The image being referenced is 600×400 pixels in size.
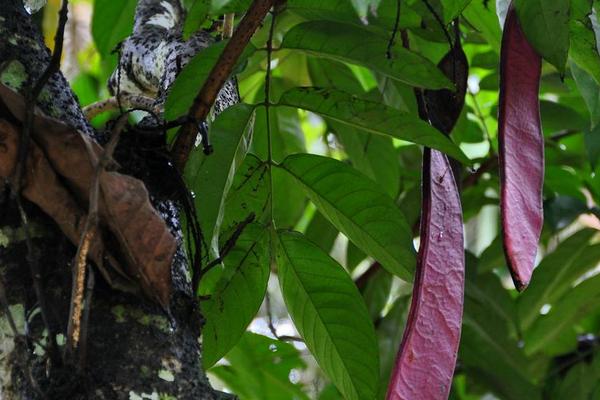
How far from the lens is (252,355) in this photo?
4.69ft

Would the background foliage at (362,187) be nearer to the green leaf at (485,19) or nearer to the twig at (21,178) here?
the green leaf at (485,19)

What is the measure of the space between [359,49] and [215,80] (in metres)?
0.22

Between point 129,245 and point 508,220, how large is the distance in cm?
31

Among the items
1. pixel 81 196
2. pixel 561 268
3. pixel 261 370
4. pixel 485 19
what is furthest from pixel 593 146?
pixel 81 196

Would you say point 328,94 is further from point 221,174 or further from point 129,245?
point 129,245

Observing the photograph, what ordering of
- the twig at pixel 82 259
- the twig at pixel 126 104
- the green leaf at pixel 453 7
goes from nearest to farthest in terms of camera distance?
the twig at pixel 82 259
the green leaf at pixel 453 7
the twig at pixel 126 104

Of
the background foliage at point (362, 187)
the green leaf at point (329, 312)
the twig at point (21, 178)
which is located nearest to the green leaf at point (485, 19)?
the background foliage at point (362, 187)

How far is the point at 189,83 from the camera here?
0.88 metres

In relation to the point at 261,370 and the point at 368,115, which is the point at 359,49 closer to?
the point at 368,115

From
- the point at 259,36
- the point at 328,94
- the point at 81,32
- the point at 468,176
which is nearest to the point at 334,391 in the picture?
the point at 468,176

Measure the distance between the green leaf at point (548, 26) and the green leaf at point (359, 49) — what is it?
0.34 feet

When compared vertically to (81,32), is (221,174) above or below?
below

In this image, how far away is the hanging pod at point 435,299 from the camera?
2.48 feet

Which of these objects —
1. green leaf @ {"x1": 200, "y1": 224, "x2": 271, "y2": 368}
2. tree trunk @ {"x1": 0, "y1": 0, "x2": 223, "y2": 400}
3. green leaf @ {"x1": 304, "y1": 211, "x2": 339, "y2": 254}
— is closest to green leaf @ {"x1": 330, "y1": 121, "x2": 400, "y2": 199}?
green leaf @ {"x1": 304, "y1": 211, "x2": 339, "y2": 254}
